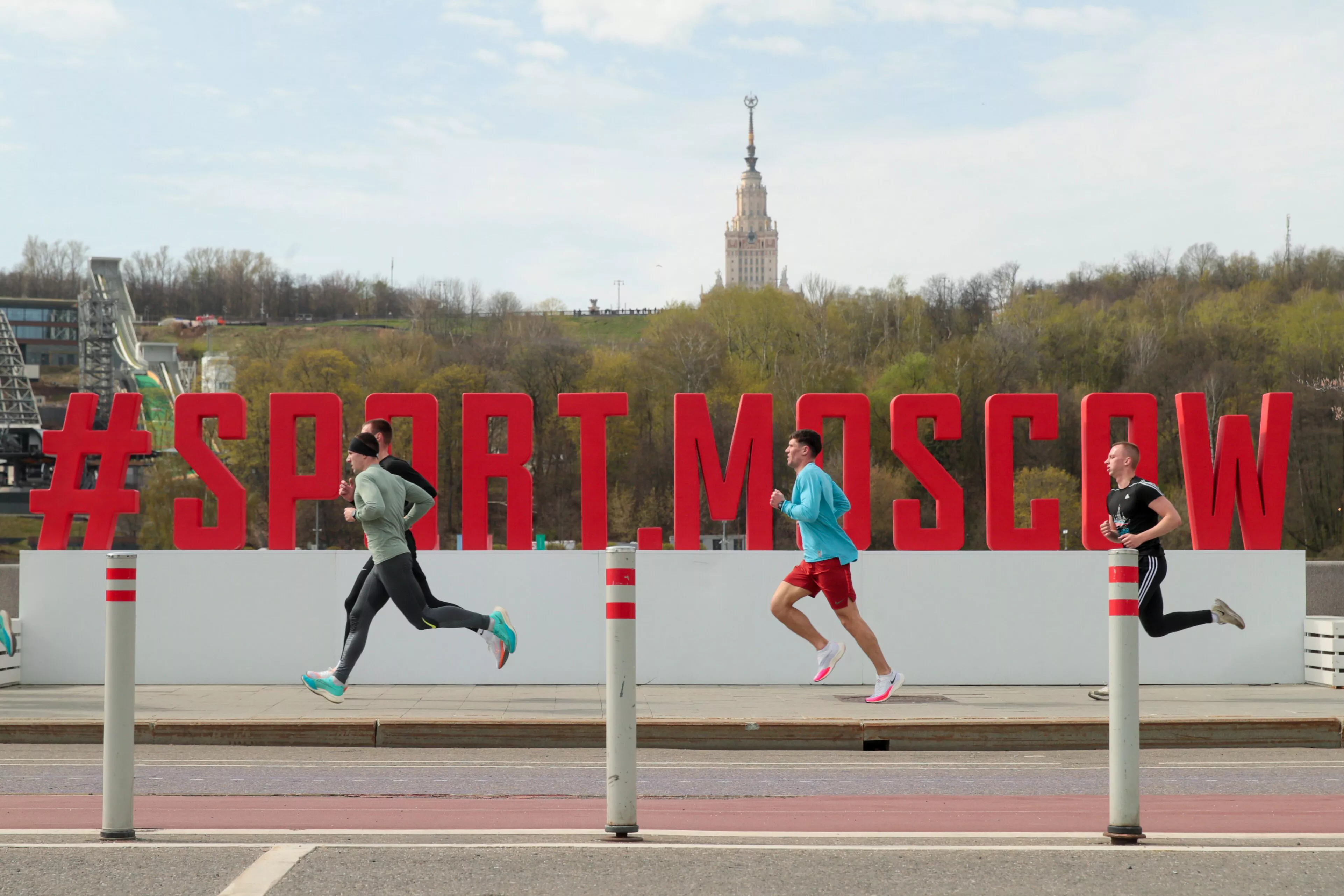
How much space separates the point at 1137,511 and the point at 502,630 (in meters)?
5.21

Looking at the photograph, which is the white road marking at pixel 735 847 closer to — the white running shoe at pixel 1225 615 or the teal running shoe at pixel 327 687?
the teal running shoe at pixel 327 687

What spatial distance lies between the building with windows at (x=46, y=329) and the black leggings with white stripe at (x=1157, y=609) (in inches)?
5399

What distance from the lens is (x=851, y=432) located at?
43.6ft

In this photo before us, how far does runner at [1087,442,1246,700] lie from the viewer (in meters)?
10.6

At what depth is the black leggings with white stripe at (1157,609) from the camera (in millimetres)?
10906

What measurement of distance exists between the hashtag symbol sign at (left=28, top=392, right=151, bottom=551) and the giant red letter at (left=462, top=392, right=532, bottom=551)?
305cm

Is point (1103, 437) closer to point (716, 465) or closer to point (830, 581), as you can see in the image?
point (716, 465)

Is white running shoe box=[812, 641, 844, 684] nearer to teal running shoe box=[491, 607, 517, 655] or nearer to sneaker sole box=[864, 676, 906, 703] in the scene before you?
sneaker sole box=[864, 676, 906, 703]

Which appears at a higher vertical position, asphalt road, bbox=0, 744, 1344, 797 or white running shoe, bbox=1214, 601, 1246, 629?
white running shoe, bbox=1214, 601, 1246, 629

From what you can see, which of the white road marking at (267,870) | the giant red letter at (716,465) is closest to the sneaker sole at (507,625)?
the giant red letter at (716,465)

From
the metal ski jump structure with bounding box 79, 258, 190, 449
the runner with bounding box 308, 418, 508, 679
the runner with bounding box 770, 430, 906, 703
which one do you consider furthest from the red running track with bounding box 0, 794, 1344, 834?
the metal ski jump structure with bounding box 79, 258, 190, 449

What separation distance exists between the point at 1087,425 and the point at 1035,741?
192 inches

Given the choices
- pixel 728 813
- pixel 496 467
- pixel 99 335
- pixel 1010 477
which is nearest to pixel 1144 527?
pixel 1010 477

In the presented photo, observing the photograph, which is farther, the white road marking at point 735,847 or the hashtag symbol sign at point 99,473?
the hashtag symbol sign at point 99,473
